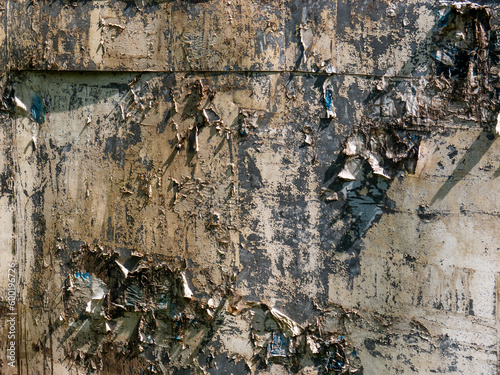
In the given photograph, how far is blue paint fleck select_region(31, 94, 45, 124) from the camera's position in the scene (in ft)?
5.69

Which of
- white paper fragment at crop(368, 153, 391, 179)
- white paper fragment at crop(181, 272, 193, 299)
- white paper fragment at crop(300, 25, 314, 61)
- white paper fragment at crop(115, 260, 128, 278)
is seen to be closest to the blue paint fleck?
white paper fragment at crop(115, 260, 128, 278)

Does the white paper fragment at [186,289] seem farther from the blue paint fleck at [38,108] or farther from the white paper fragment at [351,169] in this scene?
the blue paint fleck at [38,108]

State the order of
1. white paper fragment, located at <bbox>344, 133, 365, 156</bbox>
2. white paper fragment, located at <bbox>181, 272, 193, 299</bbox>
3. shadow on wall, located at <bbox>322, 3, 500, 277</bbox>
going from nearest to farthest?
shadow on wall, located at <bbox>322, 3, 500, 277</bbox> < white paper fragment, located at <bbox>344, 133, 365, 156</bbox> < white paper fragment, located at <bbox>181, 272, 193, 299</bbox>

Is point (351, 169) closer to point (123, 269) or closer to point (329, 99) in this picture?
point (329, 99)

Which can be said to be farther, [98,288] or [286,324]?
[98,288]

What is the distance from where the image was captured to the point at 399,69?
147 cm

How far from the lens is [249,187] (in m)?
1.61

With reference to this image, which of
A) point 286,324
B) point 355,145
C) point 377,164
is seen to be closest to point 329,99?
point 355,145

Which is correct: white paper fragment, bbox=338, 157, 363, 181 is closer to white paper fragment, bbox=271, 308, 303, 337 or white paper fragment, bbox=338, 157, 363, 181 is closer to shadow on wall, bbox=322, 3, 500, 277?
shadow on wall, bbox=322, 3, 500, 277

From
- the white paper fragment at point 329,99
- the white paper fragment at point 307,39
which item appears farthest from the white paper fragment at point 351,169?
the white paper fragment at point 307,39

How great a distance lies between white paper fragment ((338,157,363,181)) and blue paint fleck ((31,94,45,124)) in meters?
1.40

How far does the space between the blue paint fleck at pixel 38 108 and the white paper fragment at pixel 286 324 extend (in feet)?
4.59

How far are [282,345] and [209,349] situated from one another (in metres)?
0.34

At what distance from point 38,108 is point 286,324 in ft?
4.99
